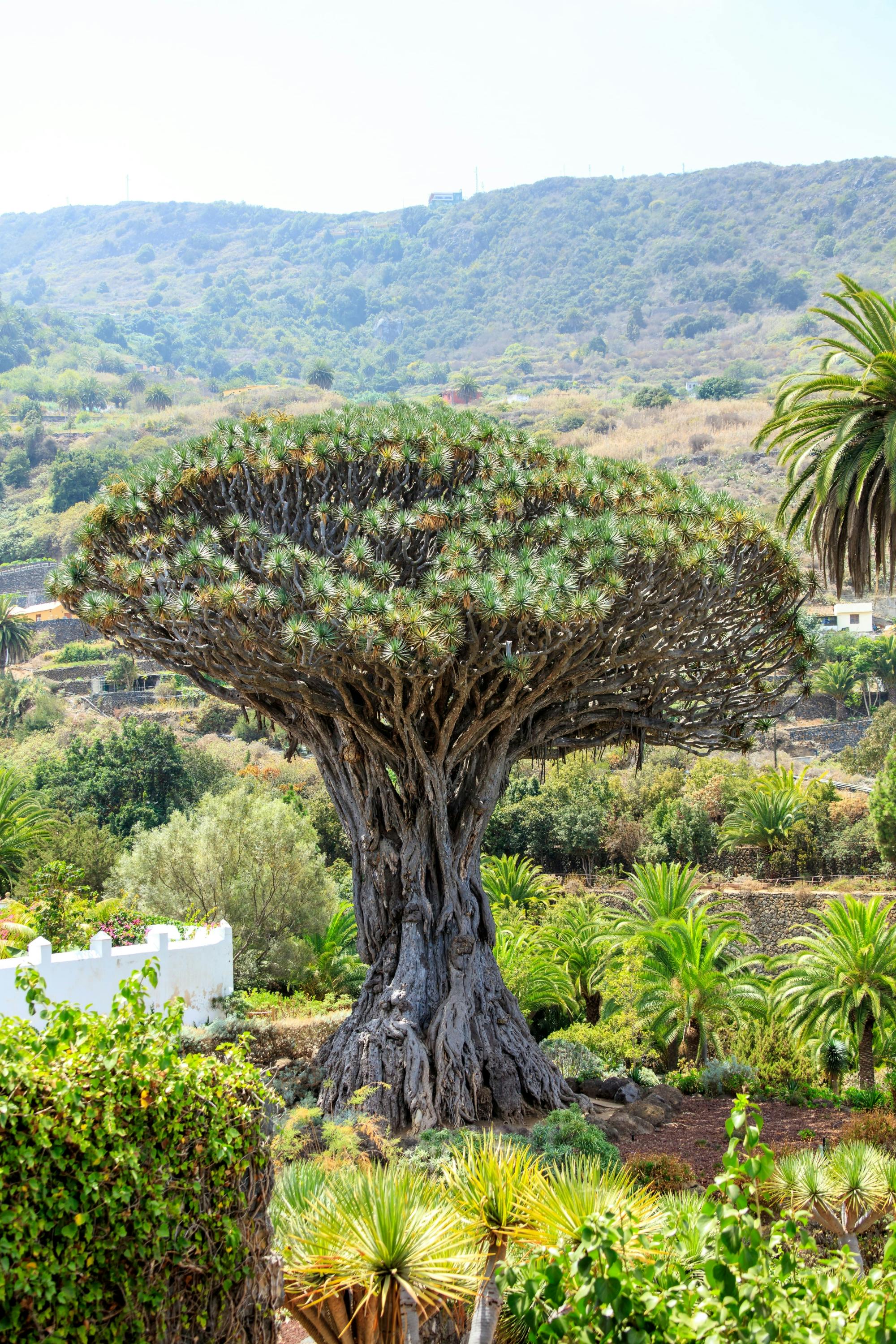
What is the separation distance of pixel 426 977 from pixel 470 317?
152m

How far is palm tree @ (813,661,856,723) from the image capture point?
152ft

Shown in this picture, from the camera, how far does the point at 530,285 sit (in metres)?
157

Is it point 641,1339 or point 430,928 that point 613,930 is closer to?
point 430,928

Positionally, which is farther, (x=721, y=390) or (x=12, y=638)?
(x=721, y=390)

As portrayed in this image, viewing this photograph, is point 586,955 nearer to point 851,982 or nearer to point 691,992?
point 691,992

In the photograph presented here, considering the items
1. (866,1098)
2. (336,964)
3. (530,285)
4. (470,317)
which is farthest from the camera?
(530,285)

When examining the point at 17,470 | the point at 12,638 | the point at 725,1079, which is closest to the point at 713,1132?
the point at 725,1079

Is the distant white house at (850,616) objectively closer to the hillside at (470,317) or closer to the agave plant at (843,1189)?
the hillside at (470,317)

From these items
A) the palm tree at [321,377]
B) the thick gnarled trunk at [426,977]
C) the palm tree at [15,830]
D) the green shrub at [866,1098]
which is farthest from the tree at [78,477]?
the green shrub at [866,1098]

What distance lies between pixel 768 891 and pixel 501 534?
18611 mm

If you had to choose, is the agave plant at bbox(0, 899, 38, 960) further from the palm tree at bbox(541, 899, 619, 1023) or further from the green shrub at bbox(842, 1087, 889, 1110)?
the green shrub at bbox(842, 1087, 889, 1110)

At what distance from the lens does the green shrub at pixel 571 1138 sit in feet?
31.9

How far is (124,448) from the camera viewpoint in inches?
3460

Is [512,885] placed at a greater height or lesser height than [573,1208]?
lesser
